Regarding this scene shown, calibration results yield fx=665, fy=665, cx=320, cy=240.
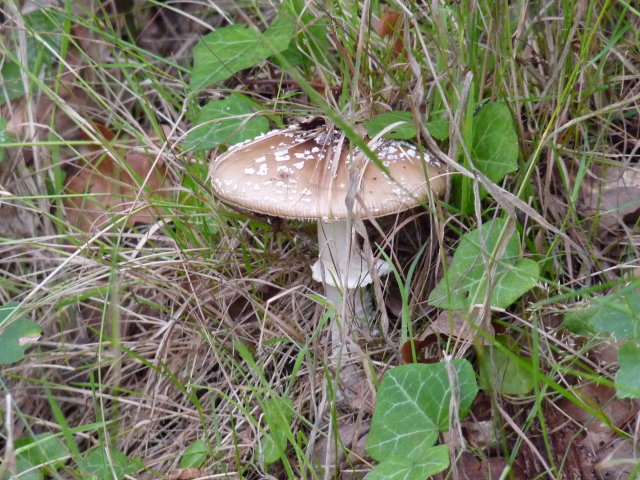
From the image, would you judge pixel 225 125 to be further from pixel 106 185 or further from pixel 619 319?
pixel 619 319

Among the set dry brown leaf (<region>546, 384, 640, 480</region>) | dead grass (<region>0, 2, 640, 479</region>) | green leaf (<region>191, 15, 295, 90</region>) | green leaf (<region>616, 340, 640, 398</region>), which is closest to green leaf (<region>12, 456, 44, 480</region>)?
dead grass (<region>0, 2, 640, 479</region>)

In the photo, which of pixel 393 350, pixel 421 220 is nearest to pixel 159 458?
pixel 393 350

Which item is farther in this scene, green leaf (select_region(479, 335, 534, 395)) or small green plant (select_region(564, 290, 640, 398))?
green leaf (select_region(479, 335, 534, 395))

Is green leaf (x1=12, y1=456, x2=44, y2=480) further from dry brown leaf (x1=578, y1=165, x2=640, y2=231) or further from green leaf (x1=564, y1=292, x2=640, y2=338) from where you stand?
dry brown leaf (x1=578, y1=165, x2=640, y2=231)

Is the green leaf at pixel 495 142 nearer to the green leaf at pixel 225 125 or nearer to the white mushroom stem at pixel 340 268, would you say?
the white mushroom stem at pixel 340 268

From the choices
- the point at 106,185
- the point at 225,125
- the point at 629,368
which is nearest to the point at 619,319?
the point at 629,368
